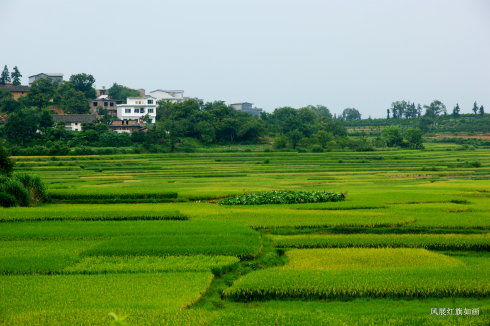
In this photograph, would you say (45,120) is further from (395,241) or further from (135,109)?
(395,241)

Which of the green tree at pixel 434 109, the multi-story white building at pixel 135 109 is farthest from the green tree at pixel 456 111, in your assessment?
the multi-story white building at pixel 135 109

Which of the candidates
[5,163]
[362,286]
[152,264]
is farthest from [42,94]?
[362,286]

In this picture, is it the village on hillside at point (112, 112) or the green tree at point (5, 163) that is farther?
the village on hillside at point (112, 112)

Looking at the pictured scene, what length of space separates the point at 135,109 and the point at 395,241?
5248 cm

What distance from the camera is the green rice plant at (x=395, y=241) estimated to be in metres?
16.7

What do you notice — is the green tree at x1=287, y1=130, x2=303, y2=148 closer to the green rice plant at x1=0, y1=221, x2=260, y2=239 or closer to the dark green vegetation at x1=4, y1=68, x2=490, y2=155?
the dark green vegetation at x1=4, y1=68, x2=490, y2=155

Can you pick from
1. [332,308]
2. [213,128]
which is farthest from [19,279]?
[213,128]

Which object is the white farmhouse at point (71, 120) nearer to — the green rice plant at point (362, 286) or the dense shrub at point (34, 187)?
the dense shrub at point (34, 187)

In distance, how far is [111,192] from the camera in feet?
91.7

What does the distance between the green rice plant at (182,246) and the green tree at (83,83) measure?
56.1m

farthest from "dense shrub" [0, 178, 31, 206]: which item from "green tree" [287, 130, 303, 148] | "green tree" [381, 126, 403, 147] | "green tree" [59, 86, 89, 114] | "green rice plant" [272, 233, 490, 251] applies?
"green tree" [381, 126, 403, 147]

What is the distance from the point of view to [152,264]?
14.5 m

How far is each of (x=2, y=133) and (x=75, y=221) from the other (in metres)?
34.4

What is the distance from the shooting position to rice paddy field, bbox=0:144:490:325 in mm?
10883
